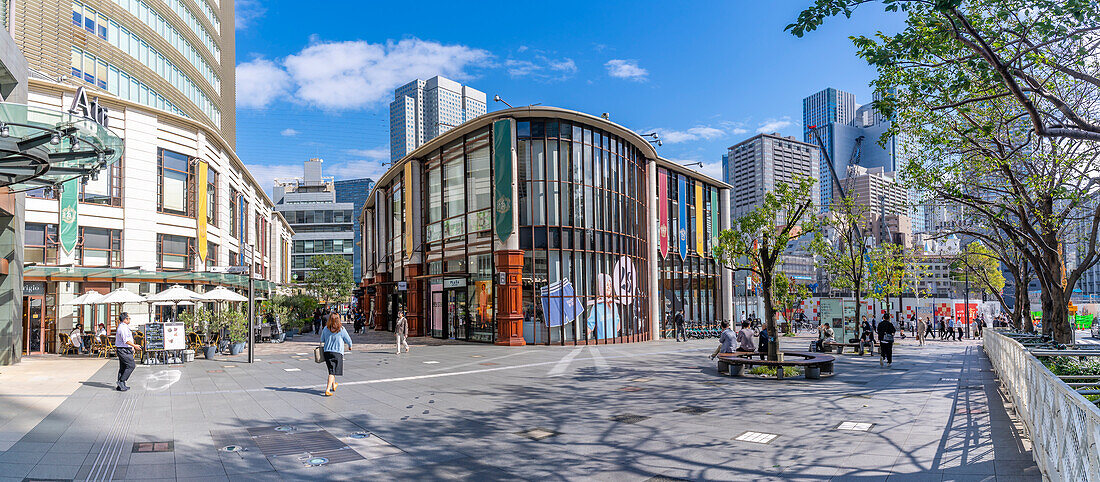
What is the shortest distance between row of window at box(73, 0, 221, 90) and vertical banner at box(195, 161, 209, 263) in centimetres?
760

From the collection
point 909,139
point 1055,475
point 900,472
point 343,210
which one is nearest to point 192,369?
Result: point 900,472

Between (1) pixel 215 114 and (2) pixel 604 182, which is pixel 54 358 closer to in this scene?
(2) pixel 604 182

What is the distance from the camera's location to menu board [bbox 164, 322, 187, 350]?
2037 centimetres

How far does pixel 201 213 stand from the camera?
34.5 metres

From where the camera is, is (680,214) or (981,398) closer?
(981,398)

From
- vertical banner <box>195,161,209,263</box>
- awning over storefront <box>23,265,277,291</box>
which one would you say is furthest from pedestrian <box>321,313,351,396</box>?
vertical banner <box>195,161,209,263</box>

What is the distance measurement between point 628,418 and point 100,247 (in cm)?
2825

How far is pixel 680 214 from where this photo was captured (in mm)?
45094

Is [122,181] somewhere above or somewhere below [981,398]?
above

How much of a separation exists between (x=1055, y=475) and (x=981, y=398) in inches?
335

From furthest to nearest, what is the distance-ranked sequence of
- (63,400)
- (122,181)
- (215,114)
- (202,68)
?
(215,114) → (202,68) → (122,181) → (63,400)

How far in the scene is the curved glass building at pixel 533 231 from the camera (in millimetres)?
29422

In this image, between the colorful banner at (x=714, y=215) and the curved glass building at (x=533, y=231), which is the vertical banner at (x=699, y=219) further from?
the curved glass building at (x=533, y=231)

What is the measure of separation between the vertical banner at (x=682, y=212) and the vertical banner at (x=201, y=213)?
28.9 metres
